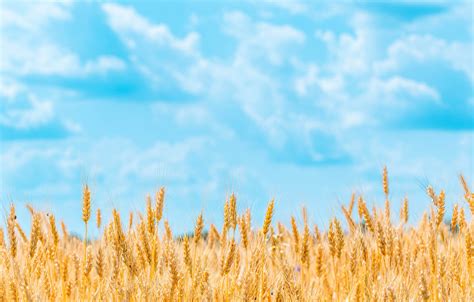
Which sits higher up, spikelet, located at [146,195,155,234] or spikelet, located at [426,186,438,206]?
spikelet, located at [426,186,438,206]

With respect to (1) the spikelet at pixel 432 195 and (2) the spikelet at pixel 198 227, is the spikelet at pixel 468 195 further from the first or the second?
(2) the spikelet at pixel 198 227

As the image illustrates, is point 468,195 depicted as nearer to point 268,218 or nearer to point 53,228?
point 268,218

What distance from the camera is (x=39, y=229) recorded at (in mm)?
4559

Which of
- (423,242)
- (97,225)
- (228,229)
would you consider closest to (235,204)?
(228,229)

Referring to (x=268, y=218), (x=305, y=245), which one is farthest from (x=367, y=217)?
(x=268, y=218)

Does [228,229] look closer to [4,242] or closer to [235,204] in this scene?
[235,204]

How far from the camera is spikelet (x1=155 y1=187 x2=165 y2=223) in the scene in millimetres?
4262

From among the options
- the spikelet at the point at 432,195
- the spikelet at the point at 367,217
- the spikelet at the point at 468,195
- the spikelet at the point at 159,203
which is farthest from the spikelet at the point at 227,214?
the spikelet at the point at 468,195

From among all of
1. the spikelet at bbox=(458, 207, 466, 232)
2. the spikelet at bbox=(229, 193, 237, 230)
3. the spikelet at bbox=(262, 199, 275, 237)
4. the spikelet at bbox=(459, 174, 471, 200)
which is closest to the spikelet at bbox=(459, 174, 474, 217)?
the spikelet at bbox=(459, 174, 471, 200)

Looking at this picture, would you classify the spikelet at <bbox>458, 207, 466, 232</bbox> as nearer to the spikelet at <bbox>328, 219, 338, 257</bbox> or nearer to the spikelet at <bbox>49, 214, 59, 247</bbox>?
the spikelet at <bbox>328, 219, 338, 257</bbox>

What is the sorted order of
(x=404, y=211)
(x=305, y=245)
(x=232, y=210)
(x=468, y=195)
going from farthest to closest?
(x=404, y=211)
(x=468, y=195)
(x=305, y=245)
(x=232, y=210)

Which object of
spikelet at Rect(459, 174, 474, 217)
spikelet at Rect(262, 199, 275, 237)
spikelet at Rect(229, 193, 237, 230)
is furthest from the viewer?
spikelet at Rect(459, 174, 474, 217)

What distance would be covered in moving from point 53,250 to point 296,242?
1858 mm

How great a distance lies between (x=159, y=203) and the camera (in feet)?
14.0
